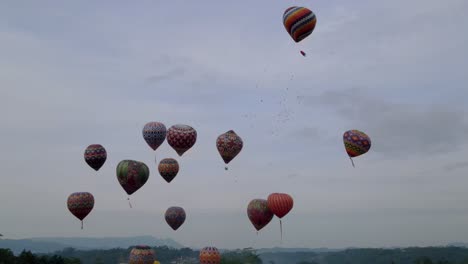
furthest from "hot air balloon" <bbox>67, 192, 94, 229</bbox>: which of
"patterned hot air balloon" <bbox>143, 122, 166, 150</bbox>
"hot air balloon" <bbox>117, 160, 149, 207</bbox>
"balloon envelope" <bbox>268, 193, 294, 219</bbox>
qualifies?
"balloon envelope" <bbox>268, 193, 294, 219</bbox>

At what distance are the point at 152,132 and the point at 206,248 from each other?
13037 mm

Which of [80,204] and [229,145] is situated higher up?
[229,145]

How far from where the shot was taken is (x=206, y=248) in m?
51.5

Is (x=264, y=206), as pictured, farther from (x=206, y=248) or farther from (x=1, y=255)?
(x=1, y=255)

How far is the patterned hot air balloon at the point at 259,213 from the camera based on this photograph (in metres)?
42.3

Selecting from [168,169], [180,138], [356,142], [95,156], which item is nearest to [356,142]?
[356,142]

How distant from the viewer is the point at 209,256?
50188mm

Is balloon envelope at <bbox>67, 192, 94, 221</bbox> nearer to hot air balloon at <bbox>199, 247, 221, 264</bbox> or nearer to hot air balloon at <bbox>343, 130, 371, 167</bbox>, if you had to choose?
hot air balloon at <bbox>199, 247, 221, 264</bbox>

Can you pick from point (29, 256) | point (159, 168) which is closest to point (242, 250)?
point (29, 256)

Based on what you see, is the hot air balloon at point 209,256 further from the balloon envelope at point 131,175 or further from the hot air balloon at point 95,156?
the hot air balloon at point 95,156

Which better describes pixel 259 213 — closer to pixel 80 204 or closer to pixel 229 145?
pixel 229 145

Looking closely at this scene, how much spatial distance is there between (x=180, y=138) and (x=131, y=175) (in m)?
4.63

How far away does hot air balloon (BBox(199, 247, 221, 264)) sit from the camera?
1970 inches

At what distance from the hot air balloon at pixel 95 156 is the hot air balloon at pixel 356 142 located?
19416 mm
